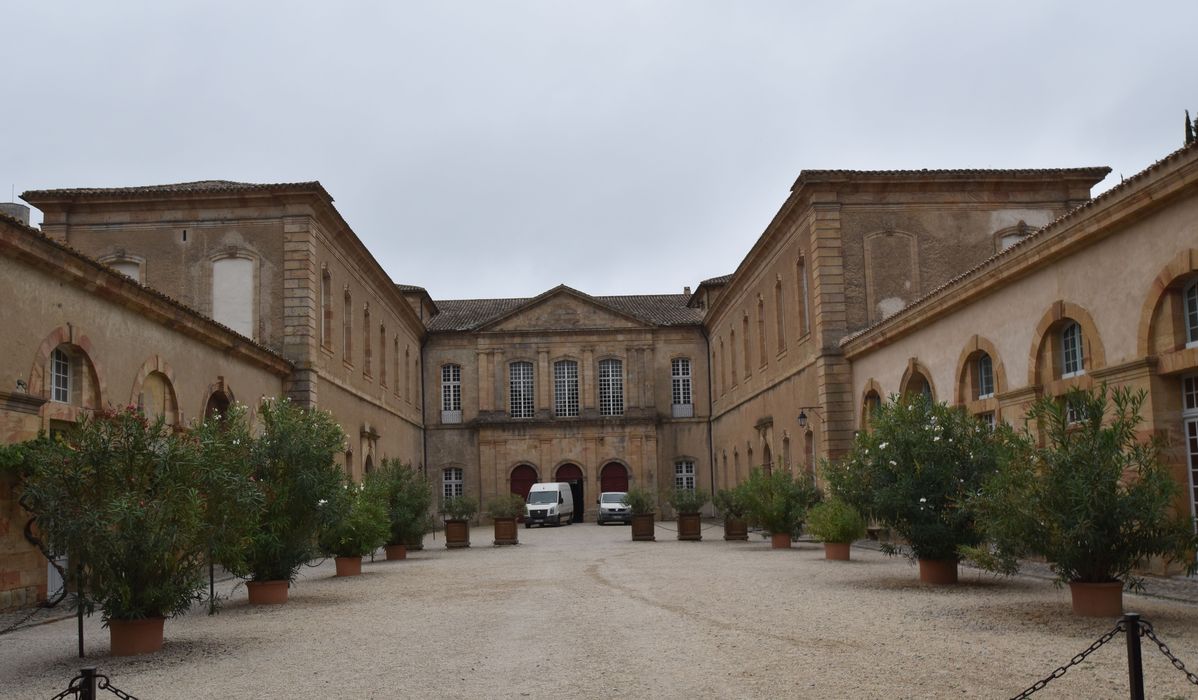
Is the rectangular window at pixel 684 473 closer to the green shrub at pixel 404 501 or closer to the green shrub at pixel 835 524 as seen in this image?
the green shrub at pixel 404 501

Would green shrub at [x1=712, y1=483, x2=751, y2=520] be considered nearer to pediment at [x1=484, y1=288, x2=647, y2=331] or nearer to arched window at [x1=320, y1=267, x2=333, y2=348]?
arched window at [x1=320, y1=267, x2=333, y2=348]

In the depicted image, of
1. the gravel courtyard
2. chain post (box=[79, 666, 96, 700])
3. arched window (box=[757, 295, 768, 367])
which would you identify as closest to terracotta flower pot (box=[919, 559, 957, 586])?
the gravel courtyard

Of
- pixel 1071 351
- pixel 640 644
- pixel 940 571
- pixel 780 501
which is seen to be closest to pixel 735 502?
pixel 780 501

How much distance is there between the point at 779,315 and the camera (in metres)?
29.6

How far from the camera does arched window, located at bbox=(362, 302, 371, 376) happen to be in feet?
104

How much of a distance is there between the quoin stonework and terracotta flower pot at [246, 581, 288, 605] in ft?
7.99

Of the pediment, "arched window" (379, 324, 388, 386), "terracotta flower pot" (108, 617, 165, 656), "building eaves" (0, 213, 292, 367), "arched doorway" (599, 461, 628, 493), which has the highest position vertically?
the pediment

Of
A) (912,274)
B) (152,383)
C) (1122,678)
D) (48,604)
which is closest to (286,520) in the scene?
(48,604)

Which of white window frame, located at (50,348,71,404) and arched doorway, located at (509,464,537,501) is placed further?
arched doorway, located at (509,464,537,501)

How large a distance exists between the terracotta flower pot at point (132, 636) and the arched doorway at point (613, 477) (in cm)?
3634

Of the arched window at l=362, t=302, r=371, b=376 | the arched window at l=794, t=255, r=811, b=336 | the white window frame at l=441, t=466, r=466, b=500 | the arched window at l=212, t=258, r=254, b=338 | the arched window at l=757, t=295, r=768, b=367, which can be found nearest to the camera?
the arched window at l=212, t=258, r=254, b=338

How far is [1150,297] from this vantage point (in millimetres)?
12766

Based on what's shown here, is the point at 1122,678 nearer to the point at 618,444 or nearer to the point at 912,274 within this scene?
the point at 912,274

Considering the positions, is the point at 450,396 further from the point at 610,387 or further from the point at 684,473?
the point at 684,473
